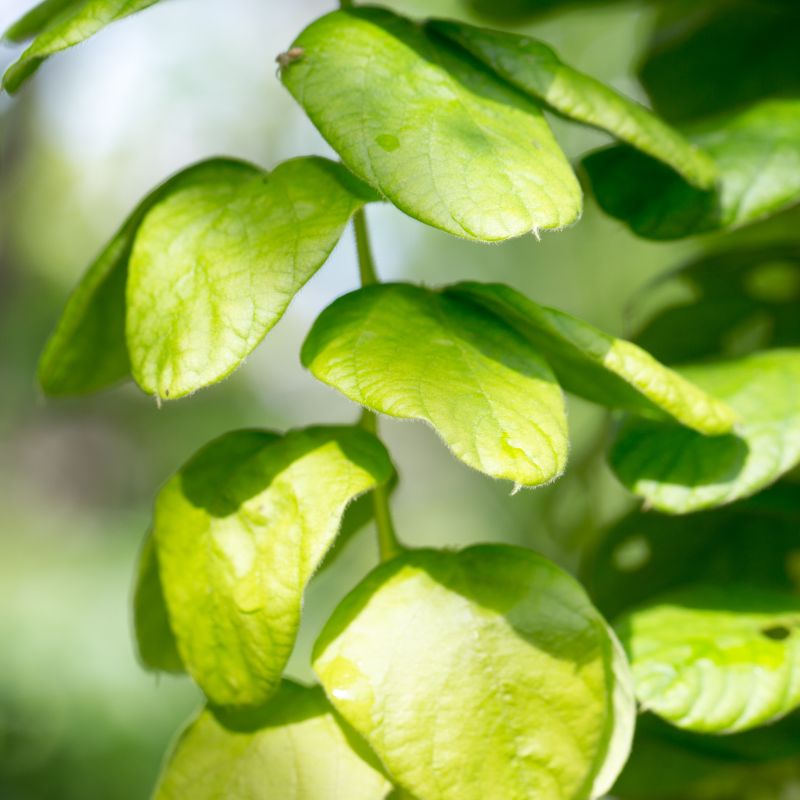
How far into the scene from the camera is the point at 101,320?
0.47m

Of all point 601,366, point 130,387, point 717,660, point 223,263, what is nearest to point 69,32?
point 223,263

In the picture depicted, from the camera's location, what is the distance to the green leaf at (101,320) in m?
0.44

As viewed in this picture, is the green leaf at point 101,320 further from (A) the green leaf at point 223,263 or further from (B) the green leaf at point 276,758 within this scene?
(B) the green leaf at point 276,758

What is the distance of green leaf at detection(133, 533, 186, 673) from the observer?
1.59 ft

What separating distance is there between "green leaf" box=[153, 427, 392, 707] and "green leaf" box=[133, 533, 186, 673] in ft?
0.17

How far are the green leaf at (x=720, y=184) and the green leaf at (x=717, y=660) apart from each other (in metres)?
0.18

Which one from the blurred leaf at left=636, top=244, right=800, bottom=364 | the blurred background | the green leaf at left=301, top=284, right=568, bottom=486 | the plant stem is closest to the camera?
the green leaf at left=301, top=284, right=568, bottom=486

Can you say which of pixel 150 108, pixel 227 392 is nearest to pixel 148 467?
pixel 227 392

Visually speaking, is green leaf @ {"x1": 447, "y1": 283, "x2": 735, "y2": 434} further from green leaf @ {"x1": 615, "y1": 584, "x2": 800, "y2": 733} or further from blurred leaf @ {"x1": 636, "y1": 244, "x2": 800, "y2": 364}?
blurred leaf @ {"x1": 636, "y1": 244, "x2": 800, "y2": 364}

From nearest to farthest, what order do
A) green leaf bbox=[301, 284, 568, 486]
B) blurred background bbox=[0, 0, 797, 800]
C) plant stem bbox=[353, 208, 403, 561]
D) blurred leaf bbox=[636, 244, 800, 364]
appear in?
green leaf bbox=[301, 284, 568, 486] → plant stem bbox=[353, 208, 403, 561] → blurred leaf bbox=[636, 244, 800, 364] → blurred background bbox=[0, 0, 797, 800]

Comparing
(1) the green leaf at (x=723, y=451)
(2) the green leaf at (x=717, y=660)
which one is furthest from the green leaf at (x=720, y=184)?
(2) the green leaf at (x=717, y=660)

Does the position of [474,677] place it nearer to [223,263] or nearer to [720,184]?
[223,263]

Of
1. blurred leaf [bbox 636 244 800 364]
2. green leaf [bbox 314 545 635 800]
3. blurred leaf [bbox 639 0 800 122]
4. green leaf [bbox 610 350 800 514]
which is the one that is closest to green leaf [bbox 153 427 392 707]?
green leaf [bbox 314 545 635 800]

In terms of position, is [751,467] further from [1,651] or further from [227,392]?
[227,392]
